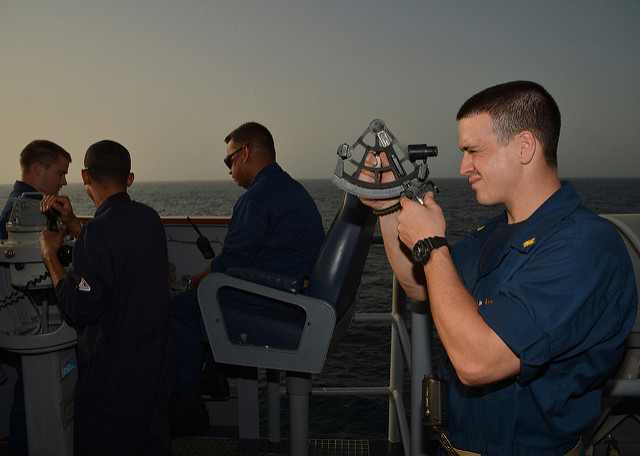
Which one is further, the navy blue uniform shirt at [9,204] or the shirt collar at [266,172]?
the shirt collar at [266,172]

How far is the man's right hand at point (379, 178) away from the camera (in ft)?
4.77

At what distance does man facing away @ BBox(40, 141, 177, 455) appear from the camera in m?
1.98

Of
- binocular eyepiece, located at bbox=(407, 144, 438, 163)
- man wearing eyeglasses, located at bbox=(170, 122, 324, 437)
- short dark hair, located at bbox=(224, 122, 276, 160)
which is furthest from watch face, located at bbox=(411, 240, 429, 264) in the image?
short dark hair, located at bbox=(224, 122, 276, 160)

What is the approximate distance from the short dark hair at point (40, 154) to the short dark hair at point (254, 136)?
1098 mm

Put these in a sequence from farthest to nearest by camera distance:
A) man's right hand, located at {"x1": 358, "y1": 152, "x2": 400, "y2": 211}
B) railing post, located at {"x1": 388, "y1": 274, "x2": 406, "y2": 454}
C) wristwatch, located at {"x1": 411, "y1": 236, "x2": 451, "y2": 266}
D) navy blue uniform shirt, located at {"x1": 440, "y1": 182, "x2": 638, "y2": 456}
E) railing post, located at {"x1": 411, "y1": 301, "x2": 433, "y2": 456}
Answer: railing post, located at {"x1": 388, "y1": 274, "x2": 406, "y2": 454} < railing post, located at {"x1": 411, "y1": 301, "x2": 433, "y2": 456} < man's right hand, located at {"x1": 358, "y1": 152, "x2": 400, "y2": 211} < wristwatch, located at {"x1": 411, "y1": 236, "x2": 451, "y2": 266} < navy blue uniform shirt, located at {"x1": 440, "y1": 182, "x2": 638, "y2": 456}

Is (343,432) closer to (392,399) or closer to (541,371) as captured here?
(392,399)

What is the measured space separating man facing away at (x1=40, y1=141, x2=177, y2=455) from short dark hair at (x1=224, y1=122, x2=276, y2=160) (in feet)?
2.58

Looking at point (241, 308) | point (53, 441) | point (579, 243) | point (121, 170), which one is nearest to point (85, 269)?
point (121, 170)

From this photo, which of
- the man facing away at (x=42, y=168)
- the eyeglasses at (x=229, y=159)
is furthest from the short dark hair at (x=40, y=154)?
the eyeglasses at (x=229, y=159)

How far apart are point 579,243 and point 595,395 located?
1.35 ft

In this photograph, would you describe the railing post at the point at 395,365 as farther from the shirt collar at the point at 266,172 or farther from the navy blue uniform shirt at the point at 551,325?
the navy blue uniform shirt at the point at 551,325

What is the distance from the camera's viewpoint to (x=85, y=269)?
1.96 m

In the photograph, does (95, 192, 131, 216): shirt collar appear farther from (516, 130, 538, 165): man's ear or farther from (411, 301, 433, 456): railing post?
(516, 130, 538, 165): man's ear

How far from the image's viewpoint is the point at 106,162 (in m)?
2.20
